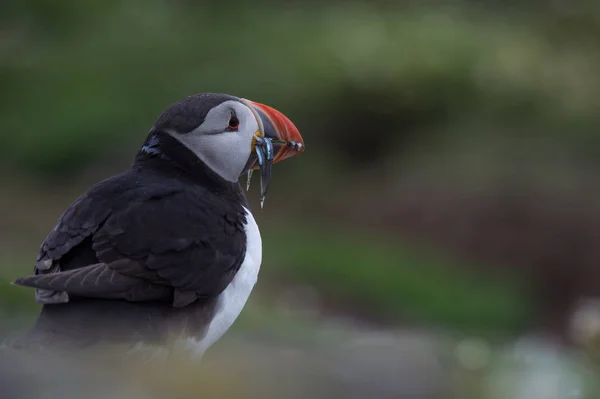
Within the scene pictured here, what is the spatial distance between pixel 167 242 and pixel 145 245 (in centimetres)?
7

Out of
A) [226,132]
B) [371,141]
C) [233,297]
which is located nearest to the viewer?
[233,297]

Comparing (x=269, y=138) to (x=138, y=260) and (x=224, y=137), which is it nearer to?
(x=224, y=137)

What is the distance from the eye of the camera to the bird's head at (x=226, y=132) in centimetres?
394

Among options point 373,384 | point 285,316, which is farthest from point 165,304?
point 285,316

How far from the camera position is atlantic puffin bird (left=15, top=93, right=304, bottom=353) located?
3443 millimetres

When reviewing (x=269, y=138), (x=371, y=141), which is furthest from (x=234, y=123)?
(x=371, y=141)

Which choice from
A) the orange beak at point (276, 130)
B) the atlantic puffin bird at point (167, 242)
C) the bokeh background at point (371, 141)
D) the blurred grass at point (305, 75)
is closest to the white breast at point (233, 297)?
the atlantic puffin bird at point (167, 242)

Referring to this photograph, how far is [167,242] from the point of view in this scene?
11.8 ft

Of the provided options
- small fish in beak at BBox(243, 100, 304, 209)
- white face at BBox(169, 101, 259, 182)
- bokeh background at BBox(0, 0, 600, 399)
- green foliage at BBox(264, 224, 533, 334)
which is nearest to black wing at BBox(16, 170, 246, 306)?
white face at BBox(169, 101, 259, 182)

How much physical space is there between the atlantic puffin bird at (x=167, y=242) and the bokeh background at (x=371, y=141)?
219 cm

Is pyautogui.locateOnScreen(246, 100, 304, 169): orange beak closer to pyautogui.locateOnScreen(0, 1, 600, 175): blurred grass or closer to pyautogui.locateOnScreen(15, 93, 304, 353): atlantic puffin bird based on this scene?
pyautogui.locateOnScreen(15, 93, 304, 353): atlantic puffin bird

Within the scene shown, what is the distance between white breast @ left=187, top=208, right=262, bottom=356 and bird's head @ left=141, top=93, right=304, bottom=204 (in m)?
0.28

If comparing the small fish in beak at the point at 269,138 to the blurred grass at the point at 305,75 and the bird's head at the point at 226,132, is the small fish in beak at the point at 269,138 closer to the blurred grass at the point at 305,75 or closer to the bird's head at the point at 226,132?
the bird's head at the point at 226,132

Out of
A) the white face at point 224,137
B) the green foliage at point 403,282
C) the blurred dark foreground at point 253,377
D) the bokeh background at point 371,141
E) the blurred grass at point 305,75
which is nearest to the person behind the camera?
the blurred dark foreground at point 253,377
